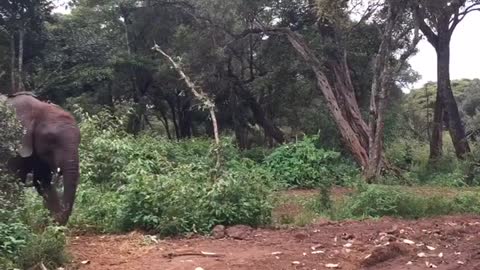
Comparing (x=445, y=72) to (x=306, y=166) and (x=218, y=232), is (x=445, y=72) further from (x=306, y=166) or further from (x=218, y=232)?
(x=218, y=232)

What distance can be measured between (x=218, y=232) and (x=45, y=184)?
2395 mm

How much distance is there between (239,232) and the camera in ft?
25.1

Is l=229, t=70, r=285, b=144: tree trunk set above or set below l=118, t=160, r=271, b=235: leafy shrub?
above

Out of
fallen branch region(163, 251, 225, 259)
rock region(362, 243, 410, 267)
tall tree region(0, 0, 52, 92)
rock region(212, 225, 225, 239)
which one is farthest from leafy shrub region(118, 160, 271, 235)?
tall tree region(0, 0, 52, 92)

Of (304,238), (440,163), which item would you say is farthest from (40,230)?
(440,163)

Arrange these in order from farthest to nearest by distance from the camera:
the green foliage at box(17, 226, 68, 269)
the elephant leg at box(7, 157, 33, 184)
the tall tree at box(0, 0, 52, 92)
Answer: the tall tree at box(0, 0, 52, 92)
the elephant leg at box(7, 157, 33, 184)
the green foliage at box(17, 226, 68, 269)

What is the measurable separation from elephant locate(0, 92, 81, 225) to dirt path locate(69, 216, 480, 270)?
0.67m

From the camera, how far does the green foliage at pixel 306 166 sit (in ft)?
53.4

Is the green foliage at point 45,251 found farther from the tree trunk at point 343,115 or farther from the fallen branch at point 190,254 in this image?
the tree trunk at point 343,115

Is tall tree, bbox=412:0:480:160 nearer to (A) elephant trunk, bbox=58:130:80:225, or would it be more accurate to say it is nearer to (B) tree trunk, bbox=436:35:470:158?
(B) tree trunk, bbox=436:35:470:158

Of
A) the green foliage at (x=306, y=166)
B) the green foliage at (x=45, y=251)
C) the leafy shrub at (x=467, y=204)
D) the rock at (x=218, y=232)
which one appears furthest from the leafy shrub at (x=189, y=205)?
the green foliage at (x=306, y=166)

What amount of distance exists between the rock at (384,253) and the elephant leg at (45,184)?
3.82m

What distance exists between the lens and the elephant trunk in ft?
25.2

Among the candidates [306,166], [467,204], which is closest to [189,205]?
[467,204]
